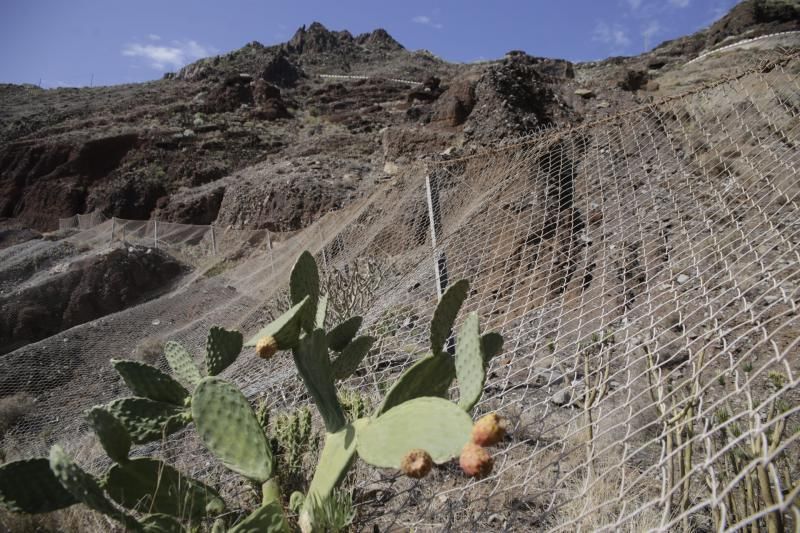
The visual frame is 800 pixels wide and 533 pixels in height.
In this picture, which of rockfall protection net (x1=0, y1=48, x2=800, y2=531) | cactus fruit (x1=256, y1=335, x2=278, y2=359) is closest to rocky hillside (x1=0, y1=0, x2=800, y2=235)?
rockfall protection net (x1=0, y1=48, x2=800, y2=531)

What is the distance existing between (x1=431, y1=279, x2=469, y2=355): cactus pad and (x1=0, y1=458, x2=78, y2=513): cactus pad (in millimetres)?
991

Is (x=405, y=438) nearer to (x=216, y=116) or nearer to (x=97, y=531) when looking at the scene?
(x=97, y=531)

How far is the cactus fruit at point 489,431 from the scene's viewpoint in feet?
2.85

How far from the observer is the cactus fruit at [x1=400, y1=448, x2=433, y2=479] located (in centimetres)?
89

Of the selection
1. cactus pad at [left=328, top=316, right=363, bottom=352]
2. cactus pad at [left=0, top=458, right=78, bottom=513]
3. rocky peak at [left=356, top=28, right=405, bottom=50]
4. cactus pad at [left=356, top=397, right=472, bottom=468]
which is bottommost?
cactus pad at [left=356, top=397, right=472, bottom=468]

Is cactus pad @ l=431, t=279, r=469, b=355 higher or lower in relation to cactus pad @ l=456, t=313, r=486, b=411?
higher

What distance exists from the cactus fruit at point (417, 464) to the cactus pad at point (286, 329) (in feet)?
1.55

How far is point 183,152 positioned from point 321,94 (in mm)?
12662

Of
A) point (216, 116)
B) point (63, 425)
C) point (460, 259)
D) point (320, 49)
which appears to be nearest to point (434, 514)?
point (460, 259)

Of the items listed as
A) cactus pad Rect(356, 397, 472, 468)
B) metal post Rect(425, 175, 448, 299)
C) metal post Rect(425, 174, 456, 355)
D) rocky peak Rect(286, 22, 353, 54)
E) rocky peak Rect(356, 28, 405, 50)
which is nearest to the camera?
cactus pad Rect(356, 397, 472, 468)

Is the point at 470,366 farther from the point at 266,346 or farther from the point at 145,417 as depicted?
the point at 145,417

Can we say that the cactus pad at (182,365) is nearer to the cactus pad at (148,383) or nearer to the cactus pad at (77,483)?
the cactus pad at (148,383)

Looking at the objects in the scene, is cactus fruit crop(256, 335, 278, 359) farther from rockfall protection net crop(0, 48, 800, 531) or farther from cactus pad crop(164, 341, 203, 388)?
rockfall protection net crop(0, 48, 800, 531)

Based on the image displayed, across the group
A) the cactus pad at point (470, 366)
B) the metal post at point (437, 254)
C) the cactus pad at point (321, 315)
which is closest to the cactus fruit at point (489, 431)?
the cactus pad at point (470, 366)
